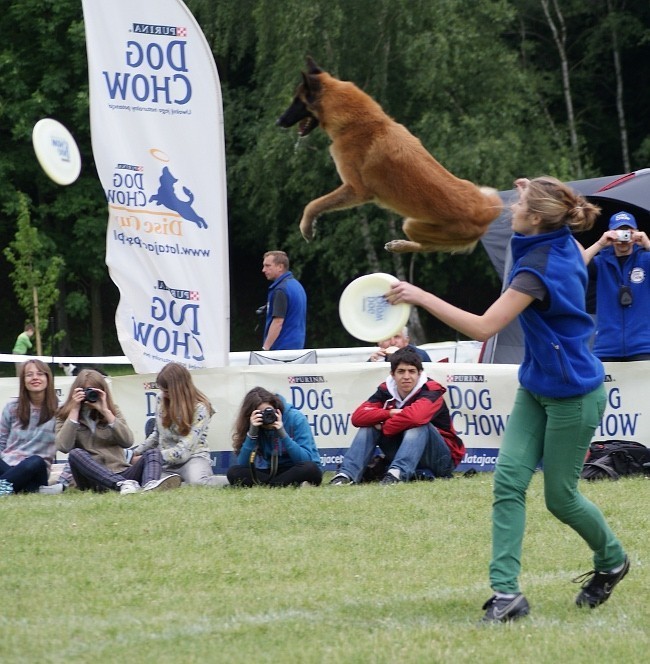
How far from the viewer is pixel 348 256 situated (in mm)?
23812

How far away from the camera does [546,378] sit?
4.47m

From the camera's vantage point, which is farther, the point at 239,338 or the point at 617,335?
the point at 239,338

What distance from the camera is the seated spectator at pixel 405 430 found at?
27.6 ft

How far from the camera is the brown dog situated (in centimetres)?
442

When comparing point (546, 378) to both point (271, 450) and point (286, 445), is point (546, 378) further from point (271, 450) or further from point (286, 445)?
point (271, 450)

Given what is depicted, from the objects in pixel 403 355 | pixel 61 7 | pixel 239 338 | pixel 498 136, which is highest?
pixel 61 7

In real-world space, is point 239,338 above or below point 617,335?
below

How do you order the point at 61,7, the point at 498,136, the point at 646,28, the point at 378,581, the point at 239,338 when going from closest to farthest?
the point at 378,581 < the point at 498,136 < the point at 61,7 < the point at 646,28 < the point at 239,338

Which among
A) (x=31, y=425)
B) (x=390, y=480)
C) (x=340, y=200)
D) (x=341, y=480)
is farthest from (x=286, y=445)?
(x=340, y=200)

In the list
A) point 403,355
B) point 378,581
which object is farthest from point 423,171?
point 403,355

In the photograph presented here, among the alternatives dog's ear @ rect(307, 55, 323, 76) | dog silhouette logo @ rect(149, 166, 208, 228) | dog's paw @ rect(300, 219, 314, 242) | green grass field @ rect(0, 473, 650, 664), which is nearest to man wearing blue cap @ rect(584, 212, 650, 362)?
green grass field @ rect(0, 473, 650, 664)

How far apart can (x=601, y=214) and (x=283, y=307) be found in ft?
10.1

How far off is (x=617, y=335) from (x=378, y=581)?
433 cm

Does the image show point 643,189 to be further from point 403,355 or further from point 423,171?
point 423,171
